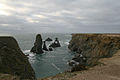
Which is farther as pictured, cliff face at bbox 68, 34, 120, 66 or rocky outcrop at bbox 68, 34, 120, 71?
cliff face at bbox 68, 34, 120, 66

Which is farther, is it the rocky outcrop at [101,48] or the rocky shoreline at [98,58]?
the rocky outcrop at [101,48]

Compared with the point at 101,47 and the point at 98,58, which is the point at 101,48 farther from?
the point at 98,58

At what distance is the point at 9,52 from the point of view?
20844 mm

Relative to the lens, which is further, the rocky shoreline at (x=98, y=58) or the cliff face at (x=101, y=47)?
the cliff face at (x=101, y=47)

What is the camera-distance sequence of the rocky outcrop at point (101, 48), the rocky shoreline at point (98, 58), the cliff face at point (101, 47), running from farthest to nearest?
the cliff face at point (101, 47), the rocky outcrop at point (101, 48), the rocky shoreline at point (98, 58)

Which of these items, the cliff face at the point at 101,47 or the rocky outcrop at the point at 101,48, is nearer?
the rocky outcrop at the point at 101,48

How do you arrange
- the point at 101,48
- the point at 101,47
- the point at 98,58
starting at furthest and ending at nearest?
the point at 101,47 < the point at 101,48 < the point at 98,58

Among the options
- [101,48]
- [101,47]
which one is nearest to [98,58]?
[101,48]

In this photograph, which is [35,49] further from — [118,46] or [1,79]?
[1,79]

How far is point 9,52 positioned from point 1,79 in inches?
373

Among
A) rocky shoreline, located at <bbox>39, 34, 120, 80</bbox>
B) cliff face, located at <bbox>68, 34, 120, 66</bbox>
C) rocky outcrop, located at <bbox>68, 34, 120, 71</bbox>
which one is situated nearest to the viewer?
rocky shoreline, located at <bbox>39, 34, 120, 80</bbox>

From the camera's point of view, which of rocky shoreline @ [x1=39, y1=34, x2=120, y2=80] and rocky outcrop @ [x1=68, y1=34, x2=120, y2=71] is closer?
rocky shoreline @ [x1=39, y1=34, x2=120, y2=80]

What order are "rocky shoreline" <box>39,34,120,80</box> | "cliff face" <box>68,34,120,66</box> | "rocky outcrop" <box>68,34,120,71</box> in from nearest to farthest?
"rocky shoreline" <box>39,34,120,80</box> → "rocky outcrop" <box>68,34,120,71</box> → "cliff face" <box>68,34,120,66</box>

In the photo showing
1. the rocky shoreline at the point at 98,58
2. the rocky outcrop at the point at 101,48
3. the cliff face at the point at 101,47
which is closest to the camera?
the rocky shoreline at the point at 98,58
